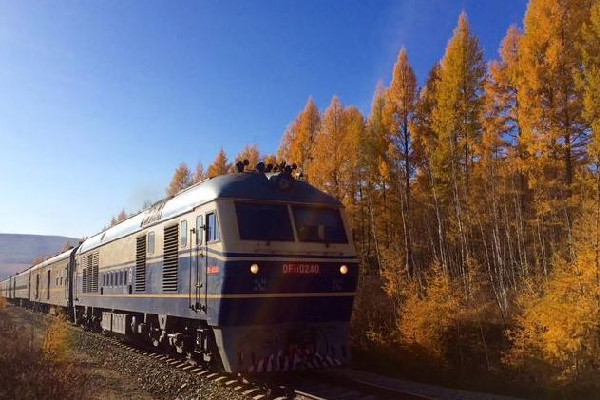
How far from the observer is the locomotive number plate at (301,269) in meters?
9.73

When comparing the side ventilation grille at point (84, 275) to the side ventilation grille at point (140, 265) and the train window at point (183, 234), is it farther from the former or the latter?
the train window at point (183, 234)

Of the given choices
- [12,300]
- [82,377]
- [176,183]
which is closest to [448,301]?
[82,377]

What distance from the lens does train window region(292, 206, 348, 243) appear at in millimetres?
10211

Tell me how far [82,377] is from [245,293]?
404 cm

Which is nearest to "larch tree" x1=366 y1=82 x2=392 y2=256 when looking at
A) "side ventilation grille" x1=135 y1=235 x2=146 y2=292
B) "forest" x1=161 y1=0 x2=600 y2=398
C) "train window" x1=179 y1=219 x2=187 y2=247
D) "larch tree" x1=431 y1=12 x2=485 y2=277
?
"forest" x1=161 y1=0 x2=600 y2=398

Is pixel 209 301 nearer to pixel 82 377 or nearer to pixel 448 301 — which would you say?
pixel 82 377

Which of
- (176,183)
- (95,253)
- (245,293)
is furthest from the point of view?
(176,183)

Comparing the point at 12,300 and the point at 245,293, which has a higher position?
the point at 245,293

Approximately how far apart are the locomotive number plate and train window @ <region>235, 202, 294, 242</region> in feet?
1.73

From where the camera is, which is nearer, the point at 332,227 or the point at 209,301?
the point at 209,301

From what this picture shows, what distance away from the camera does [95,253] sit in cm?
1988

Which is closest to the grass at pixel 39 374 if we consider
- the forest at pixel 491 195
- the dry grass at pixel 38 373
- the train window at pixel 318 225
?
the dry grass at pixel 38 373

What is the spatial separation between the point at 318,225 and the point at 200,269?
8.54 feet

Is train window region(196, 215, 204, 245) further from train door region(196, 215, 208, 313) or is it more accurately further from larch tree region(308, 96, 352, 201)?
larch tree region(308, 96, 352, 201)
